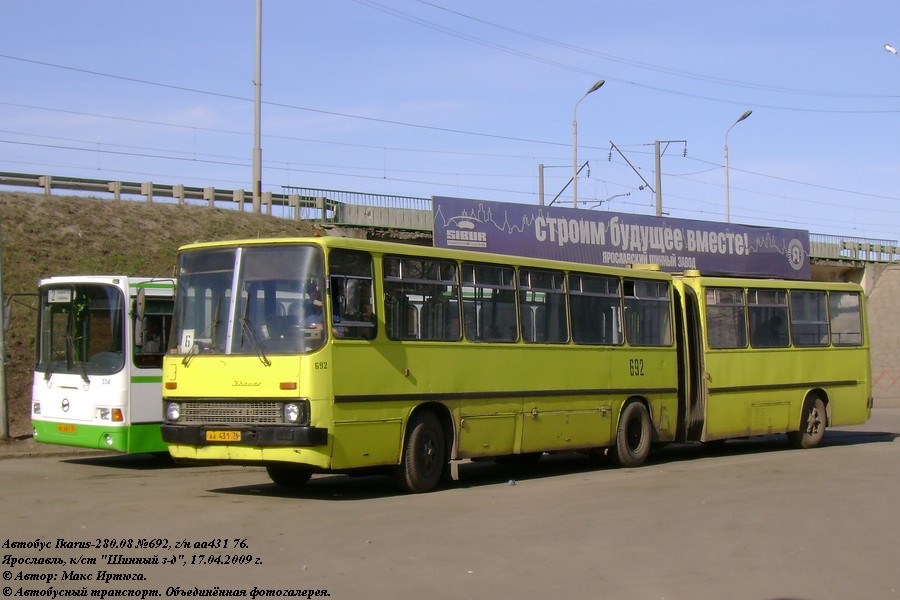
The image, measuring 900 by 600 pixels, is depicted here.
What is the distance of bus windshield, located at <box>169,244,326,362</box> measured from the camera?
12.4 metres

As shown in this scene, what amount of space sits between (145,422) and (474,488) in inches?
207

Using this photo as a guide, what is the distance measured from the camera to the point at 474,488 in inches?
567

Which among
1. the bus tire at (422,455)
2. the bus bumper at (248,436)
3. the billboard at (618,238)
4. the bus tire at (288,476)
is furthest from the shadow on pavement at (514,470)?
the billboard at (618,238)

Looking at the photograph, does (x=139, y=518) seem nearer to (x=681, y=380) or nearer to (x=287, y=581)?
(x=287, y=581)

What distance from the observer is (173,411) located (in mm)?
12922

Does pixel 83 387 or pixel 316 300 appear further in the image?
pixel 83 387

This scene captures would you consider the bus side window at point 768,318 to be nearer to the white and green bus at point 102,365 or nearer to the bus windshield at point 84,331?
the white and green bus at point 102,365

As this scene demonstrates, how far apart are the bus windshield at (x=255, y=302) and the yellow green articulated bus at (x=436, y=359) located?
2cm

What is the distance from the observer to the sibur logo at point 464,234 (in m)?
31.8

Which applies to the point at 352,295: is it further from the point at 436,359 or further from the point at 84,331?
the point at 84,331

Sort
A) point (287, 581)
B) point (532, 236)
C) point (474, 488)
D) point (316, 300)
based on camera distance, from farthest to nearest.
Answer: point (532, 236)
point (474, 488)
point (316, 300)
point (287, 581)

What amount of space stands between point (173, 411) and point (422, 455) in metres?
2.93

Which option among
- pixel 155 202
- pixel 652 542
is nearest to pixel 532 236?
pixel 155 202

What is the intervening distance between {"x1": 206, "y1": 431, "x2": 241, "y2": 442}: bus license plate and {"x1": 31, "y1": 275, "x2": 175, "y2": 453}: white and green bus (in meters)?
4.24
